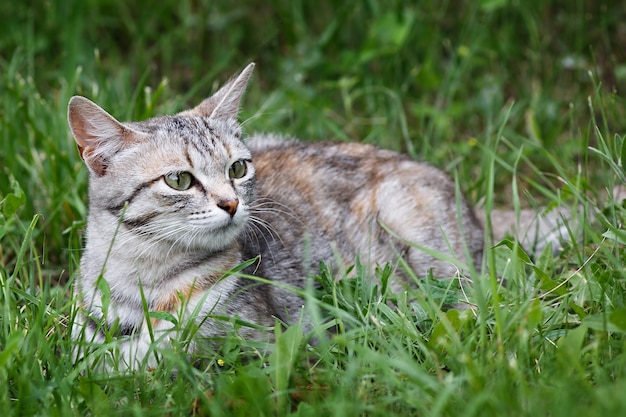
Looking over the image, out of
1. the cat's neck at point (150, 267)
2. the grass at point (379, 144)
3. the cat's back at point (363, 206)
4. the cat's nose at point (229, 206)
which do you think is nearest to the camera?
the grass at point (379, 144)

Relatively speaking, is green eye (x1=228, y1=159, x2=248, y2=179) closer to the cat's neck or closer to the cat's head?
the cat's head

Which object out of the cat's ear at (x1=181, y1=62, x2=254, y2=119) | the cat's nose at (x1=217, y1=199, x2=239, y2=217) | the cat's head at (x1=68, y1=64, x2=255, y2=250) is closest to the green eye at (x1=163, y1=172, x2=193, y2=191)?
the cat's head at (x1=68, y1=64, x2=255, y2=250)

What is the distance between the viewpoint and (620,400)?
2303 mm

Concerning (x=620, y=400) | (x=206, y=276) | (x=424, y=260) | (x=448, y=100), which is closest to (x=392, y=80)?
(x=448, y=100)

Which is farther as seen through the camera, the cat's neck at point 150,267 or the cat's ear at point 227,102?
the cat's ear at point 227,102

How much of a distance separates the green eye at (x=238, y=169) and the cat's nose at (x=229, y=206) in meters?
0.30

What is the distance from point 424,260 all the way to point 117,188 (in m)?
1.78

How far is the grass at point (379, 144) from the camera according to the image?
2.84m

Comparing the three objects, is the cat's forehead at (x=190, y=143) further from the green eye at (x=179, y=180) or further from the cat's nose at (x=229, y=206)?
the cat's nose at (x=229, y=206)

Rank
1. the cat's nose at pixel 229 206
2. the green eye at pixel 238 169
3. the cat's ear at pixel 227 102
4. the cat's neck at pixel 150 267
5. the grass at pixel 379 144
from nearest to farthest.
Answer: the grass at pixel 379 144 < the cat's nose at pixel 229 206 < the cat's neck at pixel 150 267 < the green eye at pixel 238 169 < the cat's ear at pixel 227 102

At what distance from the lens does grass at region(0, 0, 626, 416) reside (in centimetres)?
284

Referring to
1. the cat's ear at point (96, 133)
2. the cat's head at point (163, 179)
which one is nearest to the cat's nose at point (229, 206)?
the cat's head at point (163, 179)

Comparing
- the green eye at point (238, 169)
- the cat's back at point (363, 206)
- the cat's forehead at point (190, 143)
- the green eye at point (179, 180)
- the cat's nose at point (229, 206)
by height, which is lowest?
the cat's back at point (363, 206)

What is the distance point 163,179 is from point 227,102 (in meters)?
0.69
